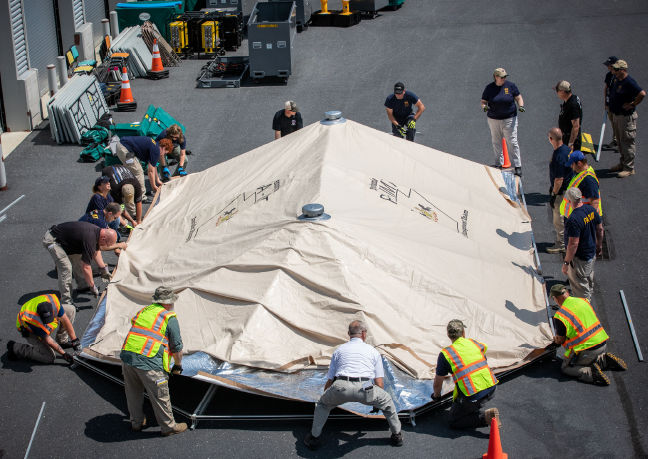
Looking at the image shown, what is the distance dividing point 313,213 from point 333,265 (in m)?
0.83

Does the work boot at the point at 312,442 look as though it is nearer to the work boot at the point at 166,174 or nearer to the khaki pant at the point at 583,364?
the khaki pant at the point at 583,364

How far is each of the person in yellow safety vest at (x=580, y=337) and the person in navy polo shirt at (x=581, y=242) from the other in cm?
109

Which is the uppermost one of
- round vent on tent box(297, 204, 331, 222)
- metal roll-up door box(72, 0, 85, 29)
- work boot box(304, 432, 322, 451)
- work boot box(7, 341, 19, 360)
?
metal roll-up door box(72, 0, 85, 29)

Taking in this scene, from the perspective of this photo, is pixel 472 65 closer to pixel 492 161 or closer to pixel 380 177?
pixel 492 161

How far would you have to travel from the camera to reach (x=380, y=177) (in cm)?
1127

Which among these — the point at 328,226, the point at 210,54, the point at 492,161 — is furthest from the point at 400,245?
the point at 210,54

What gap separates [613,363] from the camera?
349 inches

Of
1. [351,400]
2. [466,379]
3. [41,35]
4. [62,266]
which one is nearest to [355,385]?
[351,400]

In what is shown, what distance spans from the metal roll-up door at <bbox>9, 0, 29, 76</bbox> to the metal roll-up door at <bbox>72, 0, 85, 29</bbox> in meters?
3.56

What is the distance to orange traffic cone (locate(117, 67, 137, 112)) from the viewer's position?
17.9 meters

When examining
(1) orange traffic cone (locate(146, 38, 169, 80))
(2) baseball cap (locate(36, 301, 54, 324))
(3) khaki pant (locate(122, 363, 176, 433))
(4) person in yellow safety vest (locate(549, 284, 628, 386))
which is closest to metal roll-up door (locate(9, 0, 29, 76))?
(1) orange traffic cone (locate(146, 38, 169, 80))

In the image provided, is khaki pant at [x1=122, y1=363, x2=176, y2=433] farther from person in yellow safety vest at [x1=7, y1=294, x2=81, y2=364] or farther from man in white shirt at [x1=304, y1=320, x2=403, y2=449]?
person in yellow safety vest at [x1=7, y1=294, x2=81, y2=364]

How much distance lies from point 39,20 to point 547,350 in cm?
1590

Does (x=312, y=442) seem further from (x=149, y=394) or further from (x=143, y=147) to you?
(x=143, y=147)
